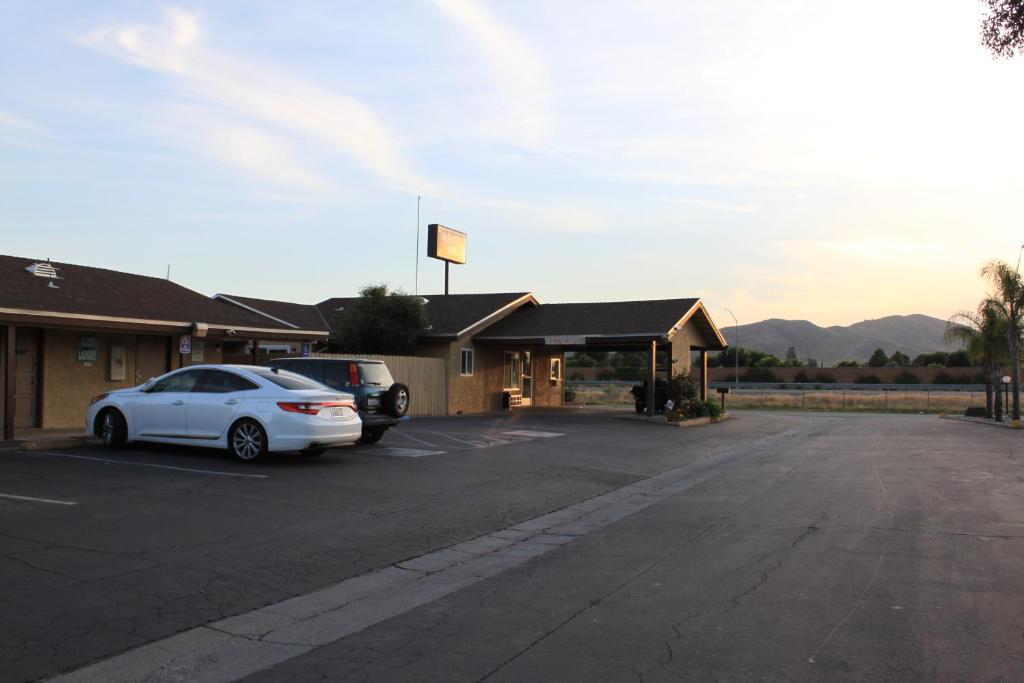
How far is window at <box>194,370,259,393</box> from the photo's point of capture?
14.4 m

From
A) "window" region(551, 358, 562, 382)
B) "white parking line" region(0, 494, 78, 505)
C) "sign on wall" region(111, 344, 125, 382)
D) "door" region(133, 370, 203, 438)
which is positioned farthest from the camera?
"window" region(551, 358, 562, 382)

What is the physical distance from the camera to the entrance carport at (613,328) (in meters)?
30.3

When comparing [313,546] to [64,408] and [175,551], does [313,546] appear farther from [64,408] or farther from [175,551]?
[64,408]

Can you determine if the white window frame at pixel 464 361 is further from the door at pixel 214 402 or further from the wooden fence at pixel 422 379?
the door at pixel 214 402

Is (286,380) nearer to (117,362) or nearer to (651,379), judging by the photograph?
(117,362)

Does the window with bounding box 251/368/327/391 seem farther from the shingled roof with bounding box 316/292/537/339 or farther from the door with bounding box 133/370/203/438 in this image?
the shingled roof with bounding box 316/292/537/339

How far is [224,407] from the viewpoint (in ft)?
46.8

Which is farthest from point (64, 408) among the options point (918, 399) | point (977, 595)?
point (918, 399)

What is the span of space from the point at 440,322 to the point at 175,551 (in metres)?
24.0

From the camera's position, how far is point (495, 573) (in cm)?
811

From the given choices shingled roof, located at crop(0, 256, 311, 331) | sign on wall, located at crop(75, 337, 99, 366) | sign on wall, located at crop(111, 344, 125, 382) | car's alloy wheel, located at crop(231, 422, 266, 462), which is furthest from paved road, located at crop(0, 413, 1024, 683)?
sign on wall, located at crop(111, 344, 125, 382)

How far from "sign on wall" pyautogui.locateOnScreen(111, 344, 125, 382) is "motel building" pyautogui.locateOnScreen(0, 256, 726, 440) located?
2 centimetres

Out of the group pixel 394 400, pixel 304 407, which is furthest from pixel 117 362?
pixel 304 407

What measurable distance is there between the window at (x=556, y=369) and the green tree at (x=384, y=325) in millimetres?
9820
